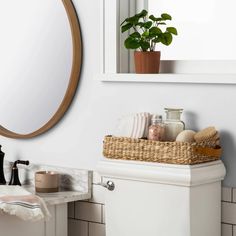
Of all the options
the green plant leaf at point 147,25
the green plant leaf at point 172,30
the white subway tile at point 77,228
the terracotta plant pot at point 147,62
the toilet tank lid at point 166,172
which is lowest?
the white subway tile at point 77,228

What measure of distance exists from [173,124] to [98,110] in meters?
0.44

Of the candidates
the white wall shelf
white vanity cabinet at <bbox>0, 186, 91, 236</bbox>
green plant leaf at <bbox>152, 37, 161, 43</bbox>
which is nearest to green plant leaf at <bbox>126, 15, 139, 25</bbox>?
green plant leaf at <bbox>152, 37, 161, 43</bbox>

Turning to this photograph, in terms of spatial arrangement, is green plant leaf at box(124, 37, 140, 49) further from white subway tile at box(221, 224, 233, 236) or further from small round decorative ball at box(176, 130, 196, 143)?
white subway tile at box(221, 224, 233, 236)

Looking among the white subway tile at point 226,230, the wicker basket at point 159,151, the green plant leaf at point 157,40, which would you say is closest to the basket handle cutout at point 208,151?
the wicker basket at point 159,151

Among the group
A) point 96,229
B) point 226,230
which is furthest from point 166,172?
point 96,229

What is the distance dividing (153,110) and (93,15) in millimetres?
494

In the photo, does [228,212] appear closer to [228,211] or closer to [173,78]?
[228,211]

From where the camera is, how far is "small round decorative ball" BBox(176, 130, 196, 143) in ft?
8.66

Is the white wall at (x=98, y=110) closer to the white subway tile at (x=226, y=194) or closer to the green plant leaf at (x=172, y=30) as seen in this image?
the white subway tile at (x=226, y=194)

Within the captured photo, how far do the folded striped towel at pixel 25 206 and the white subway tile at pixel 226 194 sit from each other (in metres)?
0.68

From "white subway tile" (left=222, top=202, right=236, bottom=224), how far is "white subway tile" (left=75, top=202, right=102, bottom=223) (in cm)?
58

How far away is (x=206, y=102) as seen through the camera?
2740 millimetres

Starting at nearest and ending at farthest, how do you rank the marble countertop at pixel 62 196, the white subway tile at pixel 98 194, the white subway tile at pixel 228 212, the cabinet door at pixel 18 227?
the white subway tile at pixel 228 212 → the cabinet door at pixel 18 227 → the marble countertop at pixel 62 196 → the white subway tile at pixel 98 194

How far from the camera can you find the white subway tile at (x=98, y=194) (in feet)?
10.0
